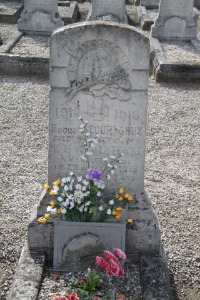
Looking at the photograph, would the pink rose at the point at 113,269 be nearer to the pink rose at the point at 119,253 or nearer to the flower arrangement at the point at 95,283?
the flower arrangement at the point at 95,283

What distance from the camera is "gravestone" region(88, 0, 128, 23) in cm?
1280

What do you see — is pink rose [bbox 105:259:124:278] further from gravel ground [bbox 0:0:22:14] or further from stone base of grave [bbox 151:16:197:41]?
gravel ground [bbox 0:0:22:14]

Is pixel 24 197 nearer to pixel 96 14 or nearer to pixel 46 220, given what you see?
pixel 46 220

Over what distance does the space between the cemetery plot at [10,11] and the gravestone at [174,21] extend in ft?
14.0

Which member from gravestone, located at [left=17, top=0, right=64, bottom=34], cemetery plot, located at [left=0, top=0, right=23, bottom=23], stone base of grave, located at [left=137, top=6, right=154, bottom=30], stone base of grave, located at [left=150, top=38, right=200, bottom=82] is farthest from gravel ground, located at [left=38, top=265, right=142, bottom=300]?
cemetery plot, located at [left=0, top=0, right=23, bottom=23]

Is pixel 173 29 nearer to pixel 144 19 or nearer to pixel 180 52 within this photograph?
pixel 180 52

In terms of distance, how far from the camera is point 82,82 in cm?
418

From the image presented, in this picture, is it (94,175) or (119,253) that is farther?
(94,175)

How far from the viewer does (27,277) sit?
4.02m

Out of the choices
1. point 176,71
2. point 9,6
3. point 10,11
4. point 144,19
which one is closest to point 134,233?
point 176,71

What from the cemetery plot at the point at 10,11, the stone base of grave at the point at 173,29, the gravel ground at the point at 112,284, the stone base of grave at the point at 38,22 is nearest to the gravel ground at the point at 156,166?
the gravel ground at the point at 112,284

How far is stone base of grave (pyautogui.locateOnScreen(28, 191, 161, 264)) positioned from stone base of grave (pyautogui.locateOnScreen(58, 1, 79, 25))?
10.2m

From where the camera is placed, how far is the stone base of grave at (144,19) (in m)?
13.7

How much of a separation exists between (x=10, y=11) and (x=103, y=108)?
11.3 metres
